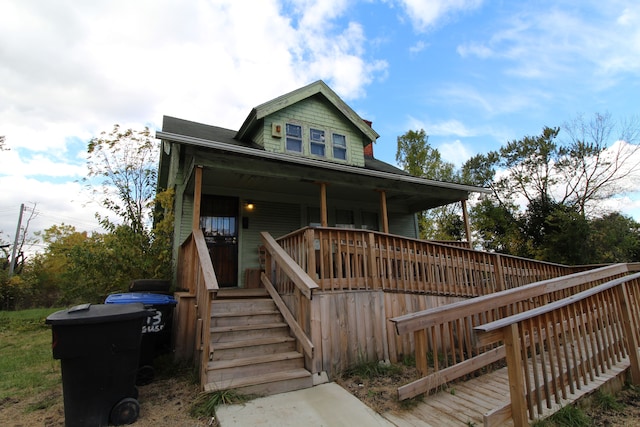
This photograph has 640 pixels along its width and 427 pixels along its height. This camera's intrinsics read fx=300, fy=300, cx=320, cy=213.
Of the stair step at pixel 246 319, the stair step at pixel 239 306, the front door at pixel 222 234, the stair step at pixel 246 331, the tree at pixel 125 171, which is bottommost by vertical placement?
the stair step at pixel 246 331

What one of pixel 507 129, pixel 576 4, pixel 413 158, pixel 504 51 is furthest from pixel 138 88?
pixel 507 129

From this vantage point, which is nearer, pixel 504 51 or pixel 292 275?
pixel 292 275

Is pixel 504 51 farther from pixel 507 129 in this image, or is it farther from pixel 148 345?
pixel 507 129

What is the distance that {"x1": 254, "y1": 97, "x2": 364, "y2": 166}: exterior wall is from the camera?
27.0ft

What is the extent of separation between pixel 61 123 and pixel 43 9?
23.8ft

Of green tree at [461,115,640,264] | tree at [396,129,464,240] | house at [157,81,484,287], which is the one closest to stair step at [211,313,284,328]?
house at [157,81,484,287]

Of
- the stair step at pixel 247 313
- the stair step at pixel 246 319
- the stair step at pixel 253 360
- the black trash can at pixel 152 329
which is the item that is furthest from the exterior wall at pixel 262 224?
the stair step at pixel 253 360

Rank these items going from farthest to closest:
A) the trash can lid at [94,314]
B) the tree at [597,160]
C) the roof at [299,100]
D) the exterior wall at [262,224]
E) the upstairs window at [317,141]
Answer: the tree at [597,160] → the upstairs window at [317,141] → the roof at [299,100] → the exterior wall at [262,224] → the trash can lid at [94,314]

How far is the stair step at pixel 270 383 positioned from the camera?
3.22 m

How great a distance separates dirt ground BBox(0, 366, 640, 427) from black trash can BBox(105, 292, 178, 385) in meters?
0.21

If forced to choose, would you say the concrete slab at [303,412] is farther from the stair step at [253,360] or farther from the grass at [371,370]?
the grass at [371,370]

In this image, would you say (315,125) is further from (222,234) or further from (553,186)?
(553,186)

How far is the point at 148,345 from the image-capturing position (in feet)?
12.7

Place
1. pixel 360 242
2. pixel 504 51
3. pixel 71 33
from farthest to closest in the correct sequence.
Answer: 1. pixel 504 51
2. pixel 71 33
3. pixel 360 242
